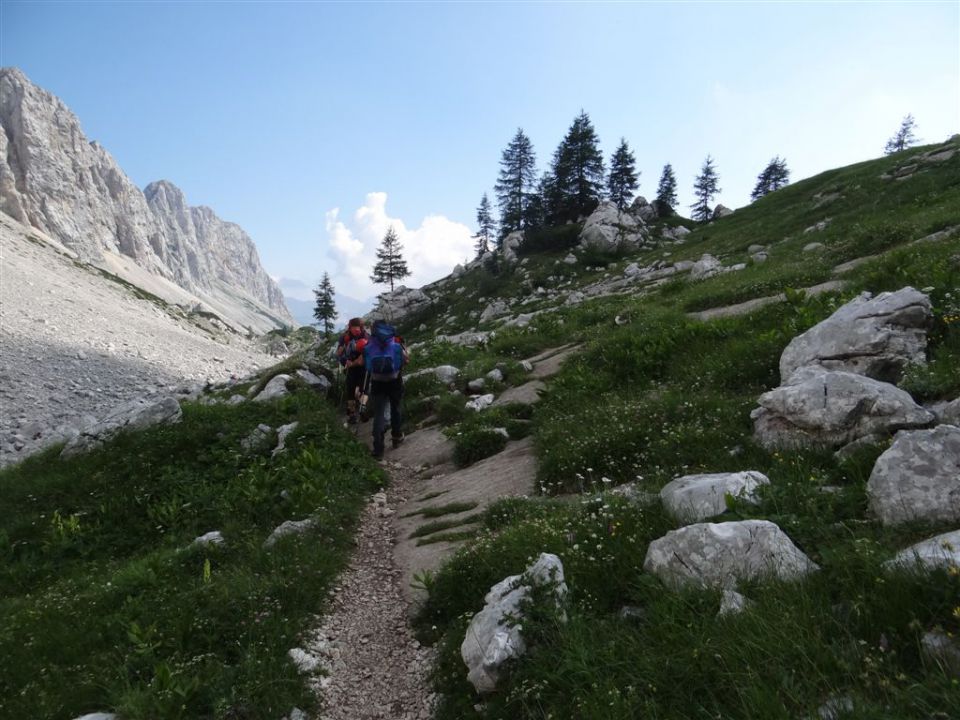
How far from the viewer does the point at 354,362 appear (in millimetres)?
13891

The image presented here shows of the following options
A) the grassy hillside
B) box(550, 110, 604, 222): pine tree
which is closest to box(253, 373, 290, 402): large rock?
the grassy hillside

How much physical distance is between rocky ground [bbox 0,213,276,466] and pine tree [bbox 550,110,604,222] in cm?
4572

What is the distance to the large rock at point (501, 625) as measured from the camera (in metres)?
4.21

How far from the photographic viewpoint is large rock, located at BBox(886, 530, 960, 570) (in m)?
3.03

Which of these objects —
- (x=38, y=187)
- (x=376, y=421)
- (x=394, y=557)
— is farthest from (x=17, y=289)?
(x=38, y=187)

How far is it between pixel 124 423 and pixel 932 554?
47.6 feet

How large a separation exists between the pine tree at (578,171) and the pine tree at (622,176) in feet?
11.1

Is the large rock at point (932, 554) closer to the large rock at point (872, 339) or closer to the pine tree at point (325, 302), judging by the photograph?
the large rock at point (872, 339)

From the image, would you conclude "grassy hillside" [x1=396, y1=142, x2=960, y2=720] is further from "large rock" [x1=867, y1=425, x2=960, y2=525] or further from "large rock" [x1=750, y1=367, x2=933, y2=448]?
"large rock" [x1=750, y1=367, x2=933, y2=448]

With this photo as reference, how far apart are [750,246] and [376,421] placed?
30.8 m

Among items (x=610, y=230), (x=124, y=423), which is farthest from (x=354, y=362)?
(x=610, y=230)

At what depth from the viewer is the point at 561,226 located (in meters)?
63.3

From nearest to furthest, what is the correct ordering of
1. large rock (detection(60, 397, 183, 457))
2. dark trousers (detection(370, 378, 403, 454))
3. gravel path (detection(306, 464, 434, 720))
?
gravel path (detection(306, 464, 434, 720)) < large rock (detection(60, 397, 183, 457)) < dark trousers (detection(370, 378, 403, 454))

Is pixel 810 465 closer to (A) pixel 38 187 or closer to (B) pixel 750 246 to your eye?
(B) pixel 750 246
